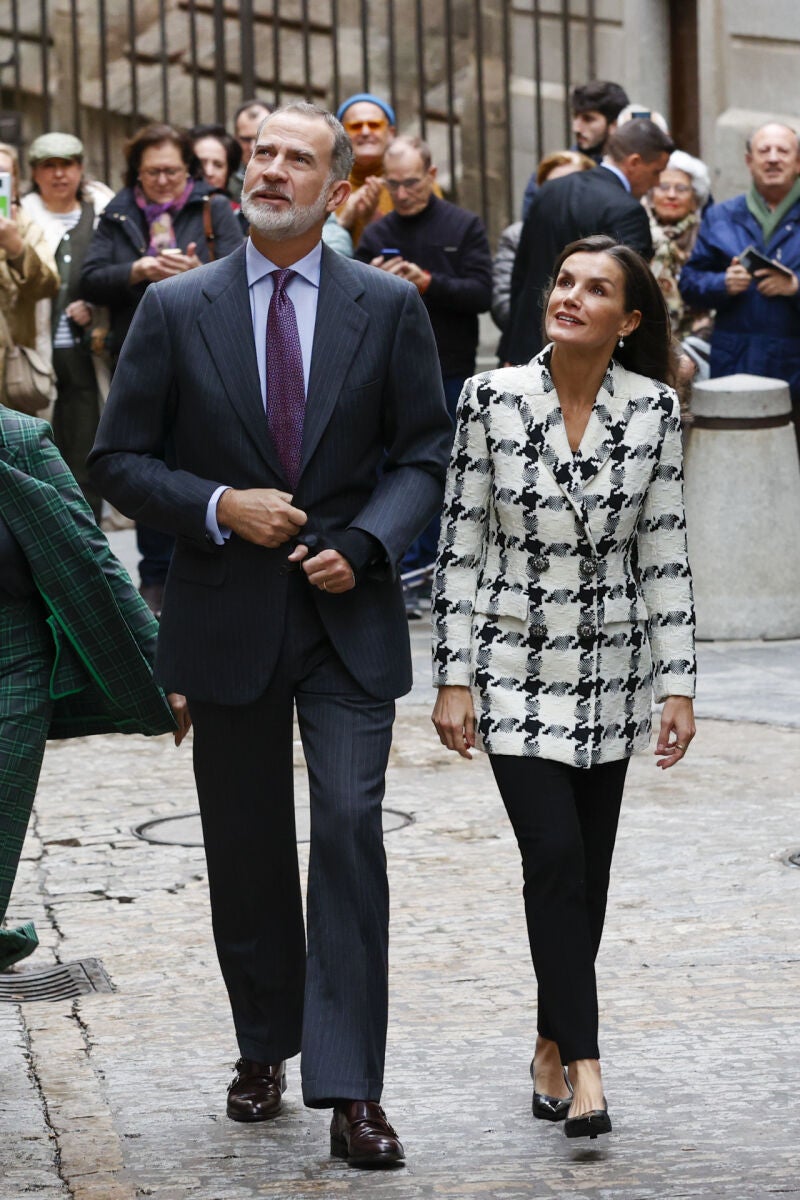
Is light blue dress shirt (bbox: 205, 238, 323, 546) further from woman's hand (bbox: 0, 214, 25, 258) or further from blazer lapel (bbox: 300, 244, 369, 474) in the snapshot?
woman's hand (bbox: 0, 214, 25, 258)

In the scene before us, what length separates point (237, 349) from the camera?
15.6 feet

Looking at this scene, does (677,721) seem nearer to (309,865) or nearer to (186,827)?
(309,865)

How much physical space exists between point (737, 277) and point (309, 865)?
21.6 feet

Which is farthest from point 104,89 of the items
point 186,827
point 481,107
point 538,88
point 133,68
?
point 186,827

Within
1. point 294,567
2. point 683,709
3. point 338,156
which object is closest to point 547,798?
point 683,709

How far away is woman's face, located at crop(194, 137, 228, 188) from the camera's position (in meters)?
11.6

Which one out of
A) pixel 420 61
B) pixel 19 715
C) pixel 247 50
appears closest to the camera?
pixel 19 715

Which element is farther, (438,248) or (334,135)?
(438,248)

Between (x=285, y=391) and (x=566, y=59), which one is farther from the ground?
(x=566, y=59)

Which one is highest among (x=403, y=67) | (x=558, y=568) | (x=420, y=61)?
(x=403, y=67)

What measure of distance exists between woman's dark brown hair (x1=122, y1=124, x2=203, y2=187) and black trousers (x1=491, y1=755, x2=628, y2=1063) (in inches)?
250

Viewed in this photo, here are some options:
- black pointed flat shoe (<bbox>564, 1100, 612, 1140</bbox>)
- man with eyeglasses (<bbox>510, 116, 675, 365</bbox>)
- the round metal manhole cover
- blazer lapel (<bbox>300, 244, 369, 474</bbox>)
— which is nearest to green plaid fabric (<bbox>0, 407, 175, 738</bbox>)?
blazer lapel (<bbox>300, 244, 369, 474</bbox>)

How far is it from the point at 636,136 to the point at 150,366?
539 centimetres

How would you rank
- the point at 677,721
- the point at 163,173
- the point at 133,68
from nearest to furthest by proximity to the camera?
the point at 677,721, the point at 163,173, the point at 133,68
